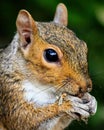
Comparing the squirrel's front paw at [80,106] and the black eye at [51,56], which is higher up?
the black eye at [51,56]

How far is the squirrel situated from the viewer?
3.70 m

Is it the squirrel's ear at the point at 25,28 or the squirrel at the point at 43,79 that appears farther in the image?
the squirrel's ear at the point at 25,28

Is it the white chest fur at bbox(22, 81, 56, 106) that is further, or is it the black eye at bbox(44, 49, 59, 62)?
the white chest fur at bbox(22, 81, 56, 106)

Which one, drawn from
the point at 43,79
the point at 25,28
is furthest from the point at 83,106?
the point at 25,28

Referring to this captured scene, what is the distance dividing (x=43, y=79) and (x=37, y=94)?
0.43 feet

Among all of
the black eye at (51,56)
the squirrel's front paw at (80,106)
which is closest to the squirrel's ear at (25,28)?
the black eye at (51,56)

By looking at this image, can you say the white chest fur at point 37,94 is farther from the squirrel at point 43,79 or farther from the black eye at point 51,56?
the black eye at point 51,56

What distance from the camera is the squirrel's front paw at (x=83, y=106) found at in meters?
3.70

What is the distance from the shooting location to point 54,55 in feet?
12.2

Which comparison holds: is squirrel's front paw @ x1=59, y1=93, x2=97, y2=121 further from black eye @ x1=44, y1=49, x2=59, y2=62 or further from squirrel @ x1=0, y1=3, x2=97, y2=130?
black eye @ x1=44, y1=49, x2=59, y2=62

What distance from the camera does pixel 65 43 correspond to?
149 inches

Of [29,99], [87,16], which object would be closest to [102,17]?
[87,16]

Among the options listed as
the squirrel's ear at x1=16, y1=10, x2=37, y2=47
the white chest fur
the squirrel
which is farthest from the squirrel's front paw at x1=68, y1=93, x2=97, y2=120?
the squirrel's ear at x1=16, y1=10, x2=37, y2=47

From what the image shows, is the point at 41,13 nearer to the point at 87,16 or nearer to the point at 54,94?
the point at 87,16
